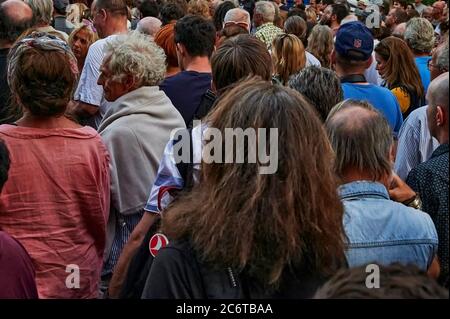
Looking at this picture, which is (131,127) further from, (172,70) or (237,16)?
(237,16)

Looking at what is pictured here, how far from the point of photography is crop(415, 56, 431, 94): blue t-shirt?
6.29 metres

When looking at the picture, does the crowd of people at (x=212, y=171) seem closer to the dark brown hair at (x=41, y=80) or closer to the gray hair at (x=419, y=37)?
the dark brown hair at (x=41, y=80)

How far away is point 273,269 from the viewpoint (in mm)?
1971

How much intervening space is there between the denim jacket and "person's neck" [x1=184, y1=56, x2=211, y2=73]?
2221 millimetres

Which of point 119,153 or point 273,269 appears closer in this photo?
point 273,269

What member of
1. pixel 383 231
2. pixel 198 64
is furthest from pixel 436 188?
pixel 198 64

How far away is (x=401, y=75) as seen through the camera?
5.70 meters

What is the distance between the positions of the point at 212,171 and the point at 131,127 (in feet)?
4.91

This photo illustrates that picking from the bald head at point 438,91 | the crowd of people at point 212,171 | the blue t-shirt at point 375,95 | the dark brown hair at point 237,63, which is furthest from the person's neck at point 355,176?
the blue t-shirt at point 375,95

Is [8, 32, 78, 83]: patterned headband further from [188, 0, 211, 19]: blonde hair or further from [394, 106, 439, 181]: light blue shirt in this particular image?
[188, 0, 211, 19]: blonde hair

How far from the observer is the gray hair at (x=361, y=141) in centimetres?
263
